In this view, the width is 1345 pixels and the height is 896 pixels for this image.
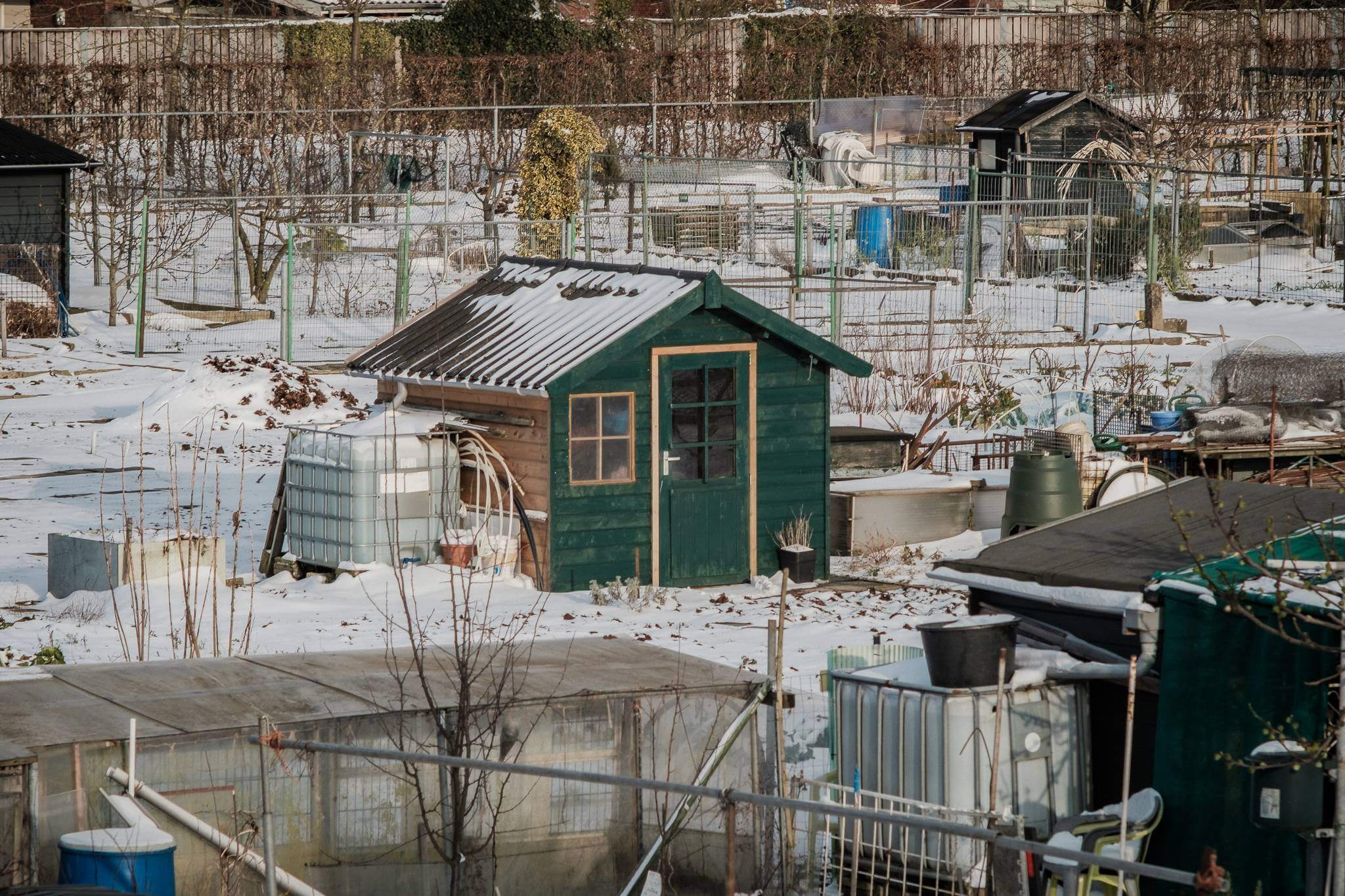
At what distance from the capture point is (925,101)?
3856 centimetres

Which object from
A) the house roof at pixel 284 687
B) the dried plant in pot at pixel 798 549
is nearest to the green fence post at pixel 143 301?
the dried plant in pot at pixel 798 549

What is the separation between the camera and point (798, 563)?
13.5 metres

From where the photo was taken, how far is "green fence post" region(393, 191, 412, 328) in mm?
23484

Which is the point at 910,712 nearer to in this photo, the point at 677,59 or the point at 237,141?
the point at 237,141

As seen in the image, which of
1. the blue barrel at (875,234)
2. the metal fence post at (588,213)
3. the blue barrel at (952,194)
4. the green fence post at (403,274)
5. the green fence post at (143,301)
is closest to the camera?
the green fence post at (403,274)

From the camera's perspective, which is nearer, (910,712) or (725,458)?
(910,712)

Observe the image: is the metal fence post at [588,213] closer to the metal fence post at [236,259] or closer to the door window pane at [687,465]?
the metal fence post at [236,259]

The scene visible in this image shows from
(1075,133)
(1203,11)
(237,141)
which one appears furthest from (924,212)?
(1203,11)

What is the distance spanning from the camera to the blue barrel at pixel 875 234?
97.3 feet

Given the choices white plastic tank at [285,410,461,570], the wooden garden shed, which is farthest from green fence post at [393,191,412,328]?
white plastic tank at [285,410,461,570]

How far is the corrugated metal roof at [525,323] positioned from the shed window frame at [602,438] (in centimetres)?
37

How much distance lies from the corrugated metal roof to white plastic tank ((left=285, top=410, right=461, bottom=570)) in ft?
1.81

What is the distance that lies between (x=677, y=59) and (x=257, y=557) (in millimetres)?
26067

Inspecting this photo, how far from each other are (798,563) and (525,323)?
2661 millimetres
